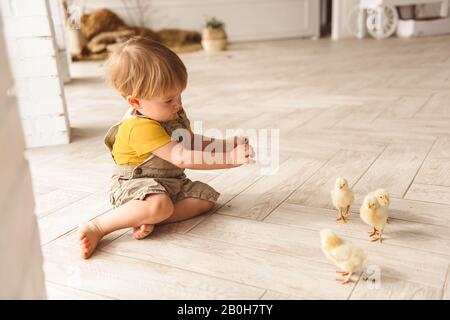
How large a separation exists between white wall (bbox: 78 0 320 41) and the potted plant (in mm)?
693

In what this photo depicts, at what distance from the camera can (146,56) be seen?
3.38 feet

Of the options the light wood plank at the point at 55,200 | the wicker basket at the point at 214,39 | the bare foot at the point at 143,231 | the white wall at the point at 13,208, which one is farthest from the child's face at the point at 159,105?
the wicker basket at the point at 214,39

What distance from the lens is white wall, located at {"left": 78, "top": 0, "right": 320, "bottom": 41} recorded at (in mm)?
5520

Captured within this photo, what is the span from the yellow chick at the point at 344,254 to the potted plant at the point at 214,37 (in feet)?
14.3

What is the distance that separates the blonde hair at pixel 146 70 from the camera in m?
1.03

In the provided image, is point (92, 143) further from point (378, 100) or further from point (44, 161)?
point (378, 100)

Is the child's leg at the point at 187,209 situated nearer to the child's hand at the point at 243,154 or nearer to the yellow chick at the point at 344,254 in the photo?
the child's hand at the point at 243,154

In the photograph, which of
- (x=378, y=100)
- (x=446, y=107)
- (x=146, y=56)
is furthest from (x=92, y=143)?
(x=446, y=107)

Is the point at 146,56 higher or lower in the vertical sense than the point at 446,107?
higher

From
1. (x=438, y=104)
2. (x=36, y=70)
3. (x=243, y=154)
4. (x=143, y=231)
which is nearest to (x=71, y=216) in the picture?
(x=143, y=231)

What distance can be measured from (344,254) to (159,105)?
0.49 meters

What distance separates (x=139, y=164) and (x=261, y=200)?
1.06 feet

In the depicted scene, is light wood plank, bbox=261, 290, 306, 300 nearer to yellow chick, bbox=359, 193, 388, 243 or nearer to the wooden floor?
the wooden floor

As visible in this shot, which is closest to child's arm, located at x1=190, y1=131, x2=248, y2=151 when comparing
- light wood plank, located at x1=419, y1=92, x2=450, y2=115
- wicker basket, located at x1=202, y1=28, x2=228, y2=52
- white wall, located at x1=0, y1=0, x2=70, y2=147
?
white wall, located at x1=0, y1=0, x2=70, y2=147
